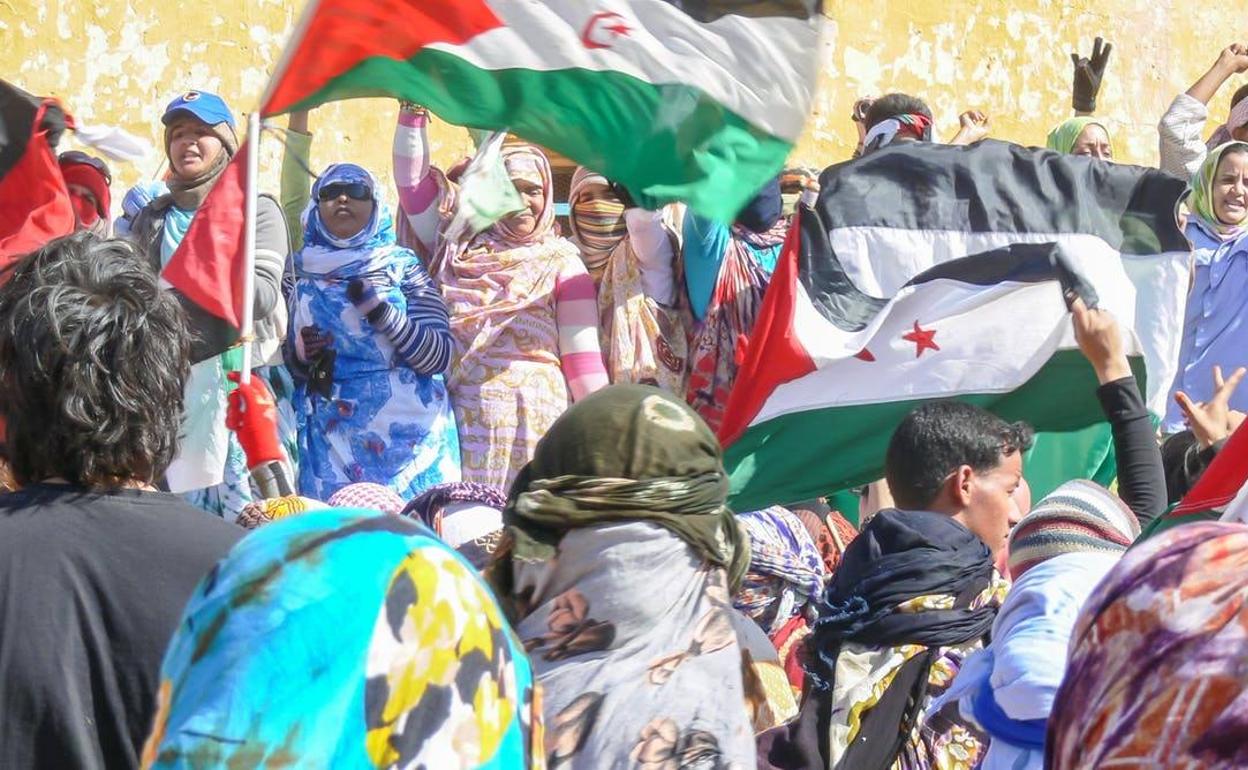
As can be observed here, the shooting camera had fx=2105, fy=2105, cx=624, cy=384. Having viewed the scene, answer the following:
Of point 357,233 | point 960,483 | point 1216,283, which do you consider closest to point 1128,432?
point 960,483

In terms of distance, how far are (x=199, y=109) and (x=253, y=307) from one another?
1140mm

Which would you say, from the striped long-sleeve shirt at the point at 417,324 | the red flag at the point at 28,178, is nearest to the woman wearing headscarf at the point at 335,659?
the red flag at the point at 28,178

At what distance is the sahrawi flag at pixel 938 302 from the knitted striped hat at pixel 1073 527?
1.42m

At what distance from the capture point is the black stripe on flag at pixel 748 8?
4.03 metres

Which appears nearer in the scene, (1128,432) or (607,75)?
(607,75)

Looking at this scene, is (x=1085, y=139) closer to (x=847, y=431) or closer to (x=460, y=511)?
(x=847, y=431)

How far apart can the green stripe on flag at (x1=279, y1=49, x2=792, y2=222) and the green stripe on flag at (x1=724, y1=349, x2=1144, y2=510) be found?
54.7 inches

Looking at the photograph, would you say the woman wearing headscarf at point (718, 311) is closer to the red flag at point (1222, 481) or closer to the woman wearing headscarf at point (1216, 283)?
the woman wearing headscarf at point (1216, 283)

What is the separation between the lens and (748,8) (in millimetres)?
4023

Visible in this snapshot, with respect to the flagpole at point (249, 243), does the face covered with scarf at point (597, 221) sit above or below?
below

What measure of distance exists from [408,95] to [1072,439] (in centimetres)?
204

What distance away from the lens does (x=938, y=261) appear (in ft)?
17.6

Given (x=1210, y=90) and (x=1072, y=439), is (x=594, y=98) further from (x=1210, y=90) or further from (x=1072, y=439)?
(x=1210, y=90)

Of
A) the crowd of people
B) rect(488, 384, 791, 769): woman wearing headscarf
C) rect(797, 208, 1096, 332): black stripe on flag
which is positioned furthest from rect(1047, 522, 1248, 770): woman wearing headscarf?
rect(797, 208, 1096, 332): black stripe on flag
